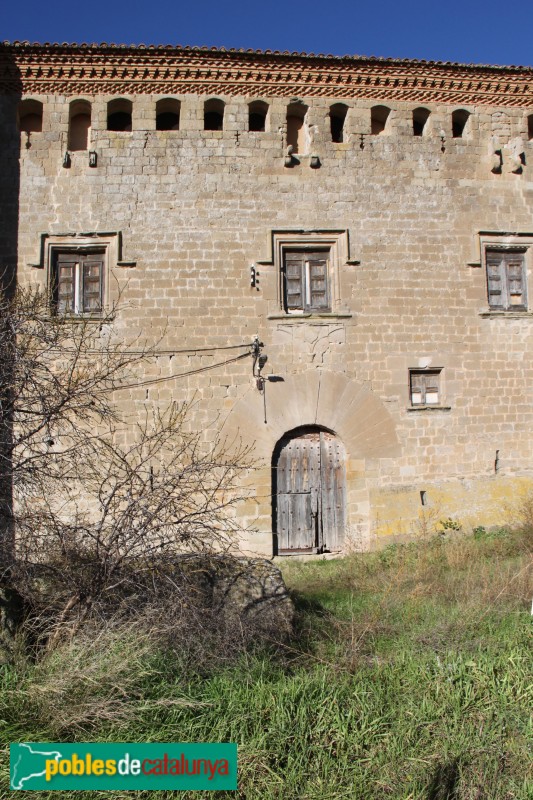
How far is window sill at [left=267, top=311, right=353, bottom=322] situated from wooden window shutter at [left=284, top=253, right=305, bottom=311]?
245 millimetres

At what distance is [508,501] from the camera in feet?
38.2

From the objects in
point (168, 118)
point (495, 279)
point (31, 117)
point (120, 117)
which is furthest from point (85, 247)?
point (495, 279)

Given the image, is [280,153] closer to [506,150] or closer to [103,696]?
[506,150]

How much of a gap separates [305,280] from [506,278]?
3.95m

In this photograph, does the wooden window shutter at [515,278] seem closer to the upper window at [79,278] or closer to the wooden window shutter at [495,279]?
the wooden window shutter at [495,279]

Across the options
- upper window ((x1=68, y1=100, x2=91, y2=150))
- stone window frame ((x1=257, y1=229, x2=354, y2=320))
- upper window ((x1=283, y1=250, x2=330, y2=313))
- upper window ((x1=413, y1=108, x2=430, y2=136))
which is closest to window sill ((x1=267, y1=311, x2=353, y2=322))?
stone window frame ((x1=257, y1=229, x2=354, y2=320))

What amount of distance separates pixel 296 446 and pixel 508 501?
403 cm

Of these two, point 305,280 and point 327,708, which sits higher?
point 305,280

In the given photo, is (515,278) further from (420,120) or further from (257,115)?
(257,115)

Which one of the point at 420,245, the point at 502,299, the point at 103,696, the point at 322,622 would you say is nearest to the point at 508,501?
the point at 502,299

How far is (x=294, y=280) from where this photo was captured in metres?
11.7

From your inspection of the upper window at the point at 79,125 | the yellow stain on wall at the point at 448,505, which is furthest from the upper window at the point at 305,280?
the upper window at the point at 79,125

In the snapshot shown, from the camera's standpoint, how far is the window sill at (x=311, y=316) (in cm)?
1130

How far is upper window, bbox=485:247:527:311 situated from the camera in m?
12.2
